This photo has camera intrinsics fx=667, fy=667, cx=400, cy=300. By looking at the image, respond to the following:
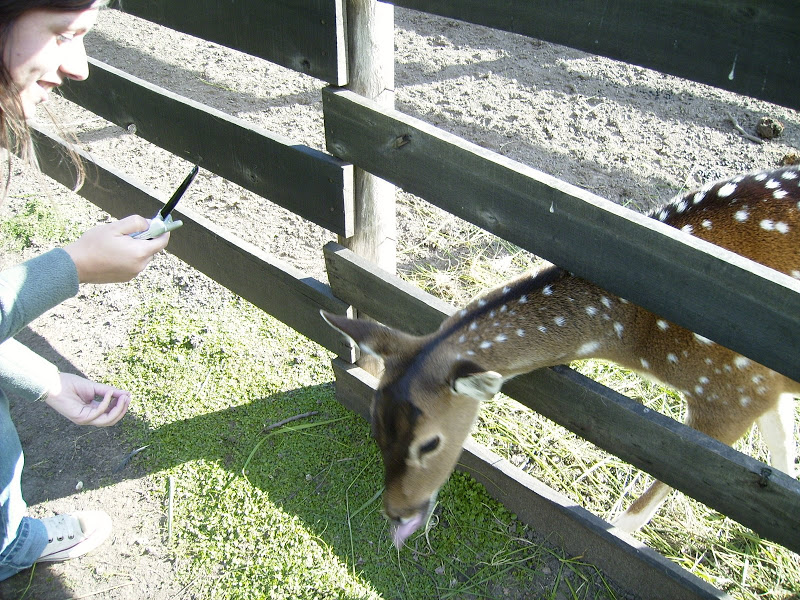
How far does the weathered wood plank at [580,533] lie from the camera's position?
2.62m

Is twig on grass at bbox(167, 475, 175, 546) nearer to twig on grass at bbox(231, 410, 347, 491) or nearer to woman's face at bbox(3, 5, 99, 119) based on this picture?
twig on grass at bbox(231, 410, 347, 491)

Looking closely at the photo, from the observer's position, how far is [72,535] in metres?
3.01

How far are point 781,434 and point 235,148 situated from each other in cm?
292

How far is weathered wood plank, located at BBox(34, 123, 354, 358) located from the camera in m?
3.45

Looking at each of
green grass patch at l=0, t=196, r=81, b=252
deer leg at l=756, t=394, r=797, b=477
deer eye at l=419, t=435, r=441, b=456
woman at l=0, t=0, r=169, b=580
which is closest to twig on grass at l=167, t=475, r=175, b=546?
woman at l=0, t=0, r=169, b=580

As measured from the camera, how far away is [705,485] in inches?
92.0

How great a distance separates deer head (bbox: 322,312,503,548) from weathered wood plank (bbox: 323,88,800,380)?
0.55m

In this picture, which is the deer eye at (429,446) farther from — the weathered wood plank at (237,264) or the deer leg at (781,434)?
the deer leg at (781,434)

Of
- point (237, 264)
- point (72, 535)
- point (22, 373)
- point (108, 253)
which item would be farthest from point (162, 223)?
point (72, 535)

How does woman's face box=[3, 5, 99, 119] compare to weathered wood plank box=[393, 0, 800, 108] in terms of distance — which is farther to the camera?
woman's face box=[3, 5, 99, 119]

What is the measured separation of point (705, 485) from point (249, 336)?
2.68 meters

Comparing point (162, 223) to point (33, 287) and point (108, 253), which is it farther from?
point (33, 287)

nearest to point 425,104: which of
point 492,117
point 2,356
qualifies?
point 492,117

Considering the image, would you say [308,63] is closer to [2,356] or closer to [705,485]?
[2,356]
